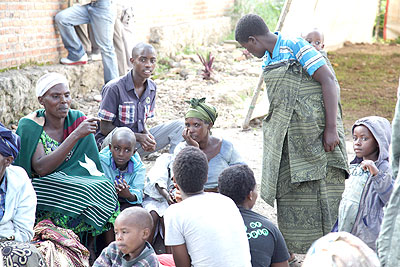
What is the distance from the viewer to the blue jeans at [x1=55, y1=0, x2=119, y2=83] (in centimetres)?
762

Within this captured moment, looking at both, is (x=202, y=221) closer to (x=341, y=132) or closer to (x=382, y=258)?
(x=382, y=258)

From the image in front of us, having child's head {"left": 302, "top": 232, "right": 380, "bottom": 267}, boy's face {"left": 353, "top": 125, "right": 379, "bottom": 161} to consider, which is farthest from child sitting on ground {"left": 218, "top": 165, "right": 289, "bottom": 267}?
child's head {"left": 302, "top": 232, "right": 380, "bottom": 267}

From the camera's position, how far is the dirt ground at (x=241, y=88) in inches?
285

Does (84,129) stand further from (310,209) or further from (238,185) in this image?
(310,209)

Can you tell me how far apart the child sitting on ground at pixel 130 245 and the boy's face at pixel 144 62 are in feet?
6.98

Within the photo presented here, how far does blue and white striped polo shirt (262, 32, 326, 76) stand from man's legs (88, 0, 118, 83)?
439 cm

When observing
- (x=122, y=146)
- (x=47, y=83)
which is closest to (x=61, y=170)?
(x=122, y=146)

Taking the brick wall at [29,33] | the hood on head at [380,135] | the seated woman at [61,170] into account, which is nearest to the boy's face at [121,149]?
the seated woman at [61,170]

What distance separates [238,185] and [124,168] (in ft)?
4.69

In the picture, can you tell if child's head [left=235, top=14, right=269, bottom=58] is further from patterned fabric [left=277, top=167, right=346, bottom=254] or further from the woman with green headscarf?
patterned fabric [left=277, top=167, right=346, bottom=254]

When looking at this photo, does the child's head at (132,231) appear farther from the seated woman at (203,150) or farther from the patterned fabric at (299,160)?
the patterned fabric at (299,160)

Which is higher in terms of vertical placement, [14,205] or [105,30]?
[105,30]

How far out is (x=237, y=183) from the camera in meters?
2.98

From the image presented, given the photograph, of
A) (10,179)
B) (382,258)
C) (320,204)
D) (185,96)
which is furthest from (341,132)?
(185,96)
